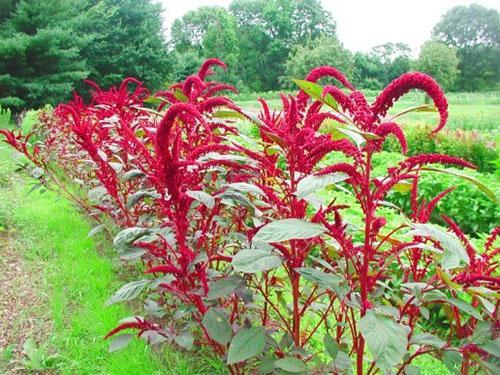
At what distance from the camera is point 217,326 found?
134cm

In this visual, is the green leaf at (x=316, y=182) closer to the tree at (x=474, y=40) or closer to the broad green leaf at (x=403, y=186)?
the broad green leaf at (x=403, y=186)

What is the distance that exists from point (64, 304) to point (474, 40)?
54.8m

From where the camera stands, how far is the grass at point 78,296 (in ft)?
6.57

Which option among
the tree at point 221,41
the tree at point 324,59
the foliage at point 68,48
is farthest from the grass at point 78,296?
the tree at point 221,41

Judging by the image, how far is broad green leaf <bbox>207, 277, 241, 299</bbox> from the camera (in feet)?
4.23

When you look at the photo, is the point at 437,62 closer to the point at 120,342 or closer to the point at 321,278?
the point at 120,342

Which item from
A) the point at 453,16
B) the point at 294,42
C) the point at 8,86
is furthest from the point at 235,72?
the point at 8,86

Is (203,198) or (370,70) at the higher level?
(203,198)

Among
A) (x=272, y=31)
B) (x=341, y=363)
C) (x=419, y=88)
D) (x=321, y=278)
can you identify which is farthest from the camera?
(x=272, y=31)

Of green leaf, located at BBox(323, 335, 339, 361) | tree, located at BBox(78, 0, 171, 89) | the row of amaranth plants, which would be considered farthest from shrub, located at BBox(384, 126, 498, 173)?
tree, located at BBox(78, 0, 171, 89)

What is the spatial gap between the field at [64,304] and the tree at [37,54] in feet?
42.7

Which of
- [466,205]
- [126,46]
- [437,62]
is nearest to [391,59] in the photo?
[437,62]

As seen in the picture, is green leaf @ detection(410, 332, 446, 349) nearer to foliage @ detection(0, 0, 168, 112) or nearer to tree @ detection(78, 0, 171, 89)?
foliage @ detection(0, 0, 168, 112)

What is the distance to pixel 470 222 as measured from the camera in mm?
4535
